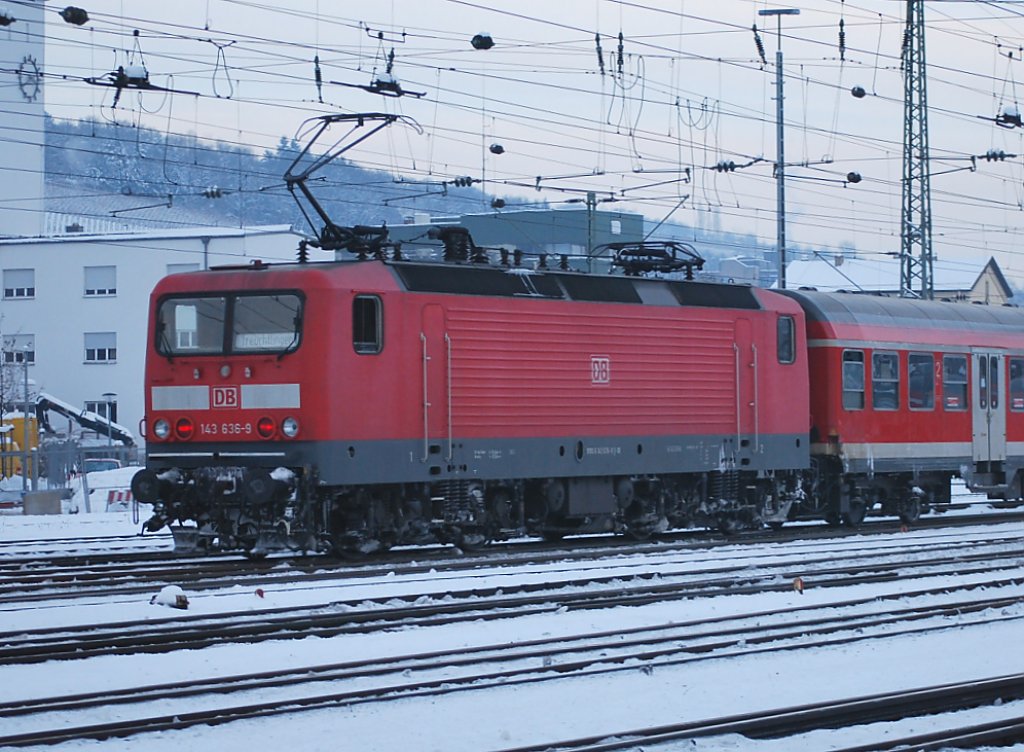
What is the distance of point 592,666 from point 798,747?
9.46 ft

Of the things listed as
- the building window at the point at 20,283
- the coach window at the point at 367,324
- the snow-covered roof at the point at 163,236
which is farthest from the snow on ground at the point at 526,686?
the building window at the point at 20,283

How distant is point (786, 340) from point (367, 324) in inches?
340

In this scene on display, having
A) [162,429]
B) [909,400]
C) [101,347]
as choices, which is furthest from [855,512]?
[101,347]

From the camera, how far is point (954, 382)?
27.6m

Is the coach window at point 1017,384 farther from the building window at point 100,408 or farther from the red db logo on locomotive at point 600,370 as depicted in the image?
the building window at point 100,408

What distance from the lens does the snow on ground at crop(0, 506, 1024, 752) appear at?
373 inches

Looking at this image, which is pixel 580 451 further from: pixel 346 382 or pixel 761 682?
pixel 761 682

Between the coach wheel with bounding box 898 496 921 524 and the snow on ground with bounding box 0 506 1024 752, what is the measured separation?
11423mm

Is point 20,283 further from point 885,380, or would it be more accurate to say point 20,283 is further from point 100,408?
point 885,380

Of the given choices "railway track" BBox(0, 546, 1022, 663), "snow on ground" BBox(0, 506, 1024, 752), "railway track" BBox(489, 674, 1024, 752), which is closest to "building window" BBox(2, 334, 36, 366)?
"railway track" BBox(0, 546, 1022, 663)

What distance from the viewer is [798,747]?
9.23 metres

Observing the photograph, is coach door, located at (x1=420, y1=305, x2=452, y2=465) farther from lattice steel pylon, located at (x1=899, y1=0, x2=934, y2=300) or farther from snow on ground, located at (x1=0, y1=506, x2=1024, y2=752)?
lattice steel pylon, located at (x1=899, y1=0, x2=934, y2=300)

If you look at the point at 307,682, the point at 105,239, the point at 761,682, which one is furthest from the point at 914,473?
the point at 105,239

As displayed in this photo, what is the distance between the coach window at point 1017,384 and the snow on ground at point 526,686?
14.3m
